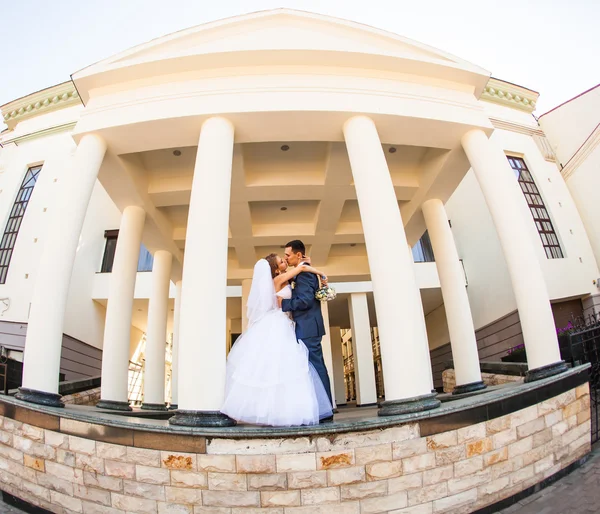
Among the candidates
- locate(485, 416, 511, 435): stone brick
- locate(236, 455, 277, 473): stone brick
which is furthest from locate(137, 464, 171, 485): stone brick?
locate(485, 416, 511, 435): stone brick

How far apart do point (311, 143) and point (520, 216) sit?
3997 mm

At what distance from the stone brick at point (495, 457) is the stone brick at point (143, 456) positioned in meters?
3.36

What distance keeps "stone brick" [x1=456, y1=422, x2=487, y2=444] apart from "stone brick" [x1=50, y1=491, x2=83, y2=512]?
4.03 m

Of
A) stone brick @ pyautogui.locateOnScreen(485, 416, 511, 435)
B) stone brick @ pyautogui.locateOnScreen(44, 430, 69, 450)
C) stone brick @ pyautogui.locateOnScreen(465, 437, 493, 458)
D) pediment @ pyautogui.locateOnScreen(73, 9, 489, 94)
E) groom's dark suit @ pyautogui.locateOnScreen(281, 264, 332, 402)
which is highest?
pediment @ pyautogui.locateOnScreen(73, 9, 489, 94)

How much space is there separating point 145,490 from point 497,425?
12.2 ft

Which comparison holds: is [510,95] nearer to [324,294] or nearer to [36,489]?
[324,294]

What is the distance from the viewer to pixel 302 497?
10.7ft

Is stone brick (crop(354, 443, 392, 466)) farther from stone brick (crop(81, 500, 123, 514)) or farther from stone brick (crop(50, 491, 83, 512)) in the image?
stone brick (crop(50, 491, 83, 512))

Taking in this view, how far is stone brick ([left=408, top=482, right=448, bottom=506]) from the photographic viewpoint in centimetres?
337

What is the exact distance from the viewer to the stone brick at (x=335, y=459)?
3.35 meters

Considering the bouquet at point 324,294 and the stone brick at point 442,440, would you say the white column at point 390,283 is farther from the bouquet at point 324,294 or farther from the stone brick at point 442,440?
the bouquet at point 324,294

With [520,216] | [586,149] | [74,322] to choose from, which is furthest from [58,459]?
[586,149]

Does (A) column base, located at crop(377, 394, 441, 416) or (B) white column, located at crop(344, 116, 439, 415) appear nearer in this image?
(A) column base, located at crop(377, 394, 441, 416)

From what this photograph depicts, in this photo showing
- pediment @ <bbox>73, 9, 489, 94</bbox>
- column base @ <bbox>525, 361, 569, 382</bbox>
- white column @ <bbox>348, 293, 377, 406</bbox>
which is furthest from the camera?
white column @ <bbox>348, 293, 377, 406</bbox>
